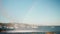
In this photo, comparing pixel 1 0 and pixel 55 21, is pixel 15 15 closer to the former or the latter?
pixel 1 0

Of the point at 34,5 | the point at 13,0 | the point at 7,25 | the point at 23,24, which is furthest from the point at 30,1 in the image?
the point at 7,25

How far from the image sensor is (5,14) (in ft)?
5.82

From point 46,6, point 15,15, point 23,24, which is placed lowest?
point 23,24

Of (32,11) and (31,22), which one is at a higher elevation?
(32,11)

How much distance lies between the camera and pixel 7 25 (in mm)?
1725

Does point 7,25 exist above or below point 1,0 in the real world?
below

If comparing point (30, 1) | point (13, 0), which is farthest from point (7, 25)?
point (30, 1)

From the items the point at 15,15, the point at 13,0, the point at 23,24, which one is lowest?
the point at 23,24

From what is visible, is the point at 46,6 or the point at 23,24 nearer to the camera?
the point at 23,24

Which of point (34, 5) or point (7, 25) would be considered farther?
point (34, 5)

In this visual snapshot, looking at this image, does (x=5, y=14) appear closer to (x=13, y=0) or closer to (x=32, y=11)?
(x=13, y=0)

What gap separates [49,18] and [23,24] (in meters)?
0.54

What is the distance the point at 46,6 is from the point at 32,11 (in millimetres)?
308

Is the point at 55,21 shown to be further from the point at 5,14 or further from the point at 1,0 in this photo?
the point at 1,0
